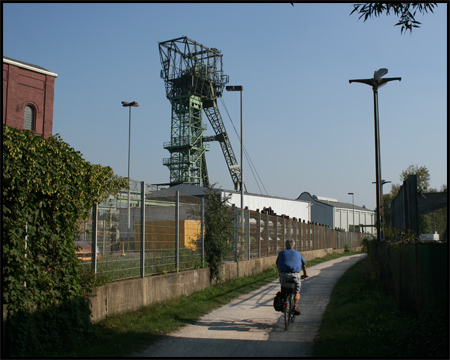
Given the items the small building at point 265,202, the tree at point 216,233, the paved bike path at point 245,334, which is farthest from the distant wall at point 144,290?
the small building at point 265,202

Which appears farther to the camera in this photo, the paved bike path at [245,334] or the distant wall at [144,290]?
the distant wall at [144,290]

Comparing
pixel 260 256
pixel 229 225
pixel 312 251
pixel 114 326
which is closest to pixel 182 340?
pixel 114 326

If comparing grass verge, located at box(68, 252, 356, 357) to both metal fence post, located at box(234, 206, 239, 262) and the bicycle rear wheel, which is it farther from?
metal fence post, located at box(234, 206, 239, 262)

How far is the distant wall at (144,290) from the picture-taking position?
8.69 metres

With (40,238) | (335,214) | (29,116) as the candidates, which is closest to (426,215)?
(335,214)

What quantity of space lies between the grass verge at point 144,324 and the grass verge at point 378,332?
265cm

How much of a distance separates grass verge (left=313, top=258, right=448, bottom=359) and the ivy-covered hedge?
3718 mm

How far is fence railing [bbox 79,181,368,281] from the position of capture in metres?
9.28

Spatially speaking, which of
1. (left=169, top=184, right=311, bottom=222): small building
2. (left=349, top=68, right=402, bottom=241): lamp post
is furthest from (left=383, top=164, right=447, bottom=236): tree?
(left=349, top=68, right=402, bottom=241): lamp post

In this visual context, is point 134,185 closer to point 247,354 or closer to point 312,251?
point 247,354

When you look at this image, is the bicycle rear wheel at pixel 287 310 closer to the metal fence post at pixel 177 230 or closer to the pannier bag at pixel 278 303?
the pannier bag at pixel 278 303

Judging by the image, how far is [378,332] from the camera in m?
7.87

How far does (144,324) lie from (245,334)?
1818 millimetres

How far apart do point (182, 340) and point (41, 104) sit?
45186 millimetres
